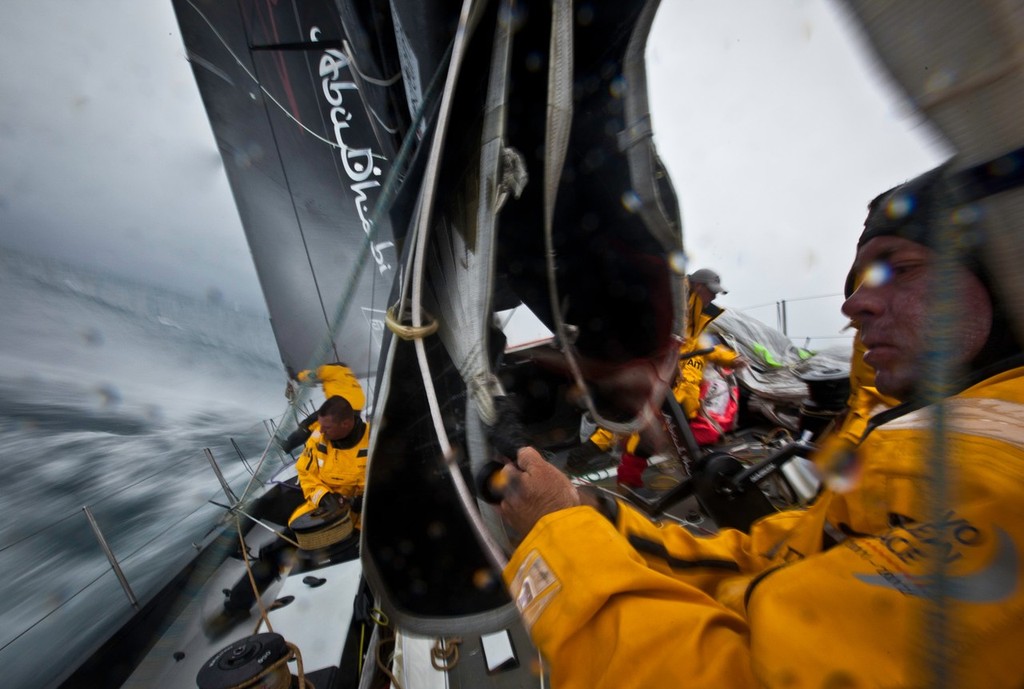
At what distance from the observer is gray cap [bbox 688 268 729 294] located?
2.34 meters

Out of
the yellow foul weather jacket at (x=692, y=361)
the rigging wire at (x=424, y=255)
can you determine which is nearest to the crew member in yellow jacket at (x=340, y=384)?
the yellow foul weather jacket at (x=692, y=361)

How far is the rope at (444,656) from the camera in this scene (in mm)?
1230

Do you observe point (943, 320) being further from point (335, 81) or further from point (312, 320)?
point (312, 320)

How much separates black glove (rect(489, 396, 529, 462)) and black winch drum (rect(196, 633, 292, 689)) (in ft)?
2.78

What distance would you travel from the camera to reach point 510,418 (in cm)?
84

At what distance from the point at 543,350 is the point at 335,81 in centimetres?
304

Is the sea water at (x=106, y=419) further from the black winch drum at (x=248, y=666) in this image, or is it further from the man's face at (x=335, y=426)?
the black winch drum at (x=248, y=666)

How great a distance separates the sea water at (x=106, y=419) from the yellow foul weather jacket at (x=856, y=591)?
2770mm

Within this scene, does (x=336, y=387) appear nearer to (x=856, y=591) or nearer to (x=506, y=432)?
(x=506, y=432)

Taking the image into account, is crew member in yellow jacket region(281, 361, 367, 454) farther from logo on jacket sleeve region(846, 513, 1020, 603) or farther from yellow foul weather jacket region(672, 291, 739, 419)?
logo on jacket sleeve region(846, 513, 1020, 603)

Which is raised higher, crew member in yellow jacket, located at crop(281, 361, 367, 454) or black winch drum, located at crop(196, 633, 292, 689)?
crew member in yellow jacket, located at crop(281, 361, 367, 454)

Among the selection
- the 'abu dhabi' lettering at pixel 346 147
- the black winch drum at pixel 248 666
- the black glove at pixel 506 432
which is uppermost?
the 'abu dhabi' lettering at pixel 346 147

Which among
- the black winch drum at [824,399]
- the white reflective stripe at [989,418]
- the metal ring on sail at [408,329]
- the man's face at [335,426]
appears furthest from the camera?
the man's face at [335,426]

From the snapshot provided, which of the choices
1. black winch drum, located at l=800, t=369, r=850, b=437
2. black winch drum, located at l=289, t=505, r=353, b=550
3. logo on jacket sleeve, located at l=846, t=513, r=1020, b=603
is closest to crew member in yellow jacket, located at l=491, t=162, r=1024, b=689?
logo on jacket sleeve, located at l=846, t=513, r=1020, b=603
